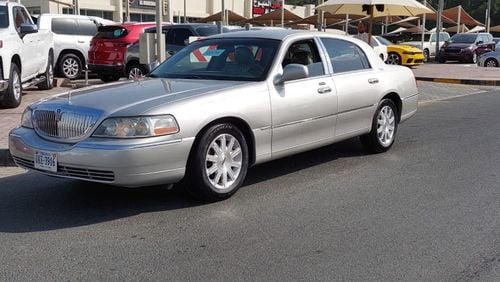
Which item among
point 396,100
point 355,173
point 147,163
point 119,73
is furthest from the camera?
point 119,73

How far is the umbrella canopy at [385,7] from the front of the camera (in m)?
15.8

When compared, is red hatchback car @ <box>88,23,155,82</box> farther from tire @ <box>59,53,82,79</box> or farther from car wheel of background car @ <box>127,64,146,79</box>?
tire @ <box>59,53,82,79</box>

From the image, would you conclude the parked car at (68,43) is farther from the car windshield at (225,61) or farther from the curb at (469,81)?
the curb at (469,81)

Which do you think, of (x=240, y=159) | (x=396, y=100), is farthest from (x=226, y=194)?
(x=396, y=100)

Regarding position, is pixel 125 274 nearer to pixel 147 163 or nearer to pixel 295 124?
pixel 147 163

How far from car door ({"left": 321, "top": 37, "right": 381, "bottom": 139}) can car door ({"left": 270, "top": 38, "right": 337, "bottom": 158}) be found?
18 centimetres

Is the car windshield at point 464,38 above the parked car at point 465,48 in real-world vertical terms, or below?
above

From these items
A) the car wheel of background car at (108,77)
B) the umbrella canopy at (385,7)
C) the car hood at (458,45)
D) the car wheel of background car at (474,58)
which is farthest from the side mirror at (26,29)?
the car wheel of background car at (474,58)

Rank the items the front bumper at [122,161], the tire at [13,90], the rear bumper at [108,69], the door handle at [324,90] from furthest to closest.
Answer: the rear bumper at [108,69] < the tire at [13,90] < the door handle at [324,90] < the front bumper at [122,161]

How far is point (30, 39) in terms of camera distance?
458 inches

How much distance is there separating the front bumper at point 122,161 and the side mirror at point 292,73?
1.34 meters

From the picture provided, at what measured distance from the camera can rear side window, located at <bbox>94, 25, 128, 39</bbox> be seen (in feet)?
49.4

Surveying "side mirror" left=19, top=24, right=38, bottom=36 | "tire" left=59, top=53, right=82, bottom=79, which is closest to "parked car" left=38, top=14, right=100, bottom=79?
"tire" left=59, top=53, right=82, bottom=79

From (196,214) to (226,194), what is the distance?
0.47 metres
